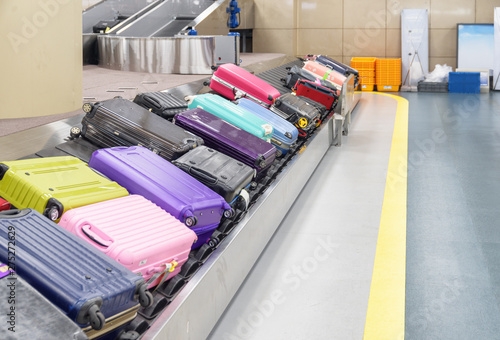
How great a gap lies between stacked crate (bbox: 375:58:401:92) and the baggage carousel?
8.29 metres

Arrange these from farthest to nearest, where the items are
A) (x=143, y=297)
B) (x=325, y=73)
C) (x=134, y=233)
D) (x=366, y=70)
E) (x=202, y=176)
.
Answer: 1. (x=366, y=70)
2. (x=325, y=73)
3. (x=202, y=176)
4. (x=134, y=233)
5. (x=143, y=297)

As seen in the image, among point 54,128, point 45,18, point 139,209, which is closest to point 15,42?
point 45,18

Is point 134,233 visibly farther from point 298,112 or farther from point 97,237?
point 298,112

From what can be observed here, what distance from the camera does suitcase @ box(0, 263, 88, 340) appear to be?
1.60m

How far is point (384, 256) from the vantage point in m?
3.81

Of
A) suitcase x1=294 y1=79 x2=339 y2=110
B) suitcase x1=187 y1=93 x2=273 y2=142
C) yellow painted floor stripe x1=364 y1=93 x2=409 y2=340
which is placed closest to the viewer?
yellow painted floor stripe x1=364 y1=93 x2=409 y2=340

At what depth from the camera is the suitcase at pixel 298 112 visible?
565 centimetres

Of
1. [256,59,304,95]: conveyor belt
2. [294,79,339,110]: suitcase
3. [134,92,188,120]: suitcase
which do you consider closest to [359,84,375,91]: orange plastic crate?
[256,59,304,95]: conveyor belt

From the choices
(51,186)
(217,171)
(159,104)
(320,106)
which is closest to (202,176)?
(217,171)

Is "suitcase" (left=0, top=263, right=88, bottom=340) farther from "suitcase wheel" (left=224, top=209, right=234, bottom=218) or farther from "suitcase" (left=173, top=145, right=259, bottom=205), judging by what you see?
"suitcase" (left=173, top=145, right=259, bottom=205)

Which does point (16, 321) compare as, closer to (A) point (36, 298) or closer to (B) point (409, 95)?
(A) point (36, 298)

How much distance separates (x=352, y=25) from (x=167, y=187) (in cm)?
1231

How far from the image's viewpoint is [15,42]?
417cm

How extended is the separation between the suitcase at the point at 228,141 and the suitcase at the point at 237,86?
158 centimetres
